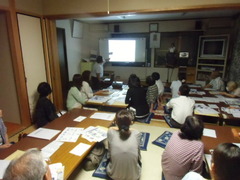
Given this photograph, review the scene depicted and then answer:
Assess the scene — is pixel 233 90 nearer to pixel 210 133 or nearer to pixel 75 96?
pixel 210 133

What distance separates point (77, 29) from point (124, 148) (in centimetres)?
496

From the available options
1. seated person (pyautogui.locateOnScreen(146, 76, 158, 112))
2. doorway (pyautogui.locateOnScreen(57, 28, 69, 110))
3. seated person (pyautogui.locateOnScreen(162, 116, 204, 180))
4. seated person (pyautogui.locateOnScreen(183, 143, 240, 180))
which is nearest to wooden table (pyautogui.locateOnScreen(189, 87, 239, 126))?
seated person (pyautogui.locateOnScreen(146, 76, 158, 112))

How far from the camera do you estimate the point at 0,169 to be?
51.4 inches

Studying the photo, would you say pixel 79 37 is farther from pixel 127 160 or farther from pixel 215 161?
pixel 215 161

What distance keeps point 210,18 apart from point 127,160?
579 centimetres

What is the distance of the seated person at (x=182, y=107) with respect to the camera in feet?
8.76

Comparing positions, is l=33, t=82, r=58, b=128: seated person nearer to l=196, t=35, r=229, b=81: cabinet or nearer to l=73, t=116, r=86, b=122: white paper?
l=73, t=116, r=86, b=122: white paper

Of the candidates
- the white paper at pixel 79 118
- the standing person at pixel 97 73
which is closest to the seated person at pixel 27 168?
the white paper at pixel 79 118

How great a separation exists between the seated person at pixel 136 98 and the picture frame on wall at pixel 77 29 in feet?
10.7

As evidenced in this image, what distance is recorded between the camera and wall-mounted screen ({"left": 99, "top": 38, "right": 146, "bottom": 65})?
21.0 feet

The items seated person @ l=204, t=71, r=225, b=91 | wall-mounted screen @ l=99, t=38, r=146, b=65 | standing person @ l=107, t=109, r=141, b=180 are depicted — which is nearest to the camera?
standing person @ l=107, t=109, r=141, b=180

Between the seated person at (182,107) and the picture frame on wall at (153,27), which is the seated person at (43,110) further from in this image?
the picture frame on wall at (153,27)

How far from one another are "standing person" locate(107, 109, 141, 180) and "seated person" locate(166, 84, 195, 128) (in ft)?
4.48

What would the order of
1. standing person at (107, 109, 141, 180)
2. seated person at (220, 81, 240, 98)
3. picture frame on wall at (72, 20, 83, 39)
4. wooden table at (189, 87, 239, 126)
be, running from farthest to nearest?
picture frame on wall at (72, 20, 83, 39), seated person at (220, 81, 240, 98), wooden table at (189, 87, 239, 126), standing person at (107, 109, 141, 180)
